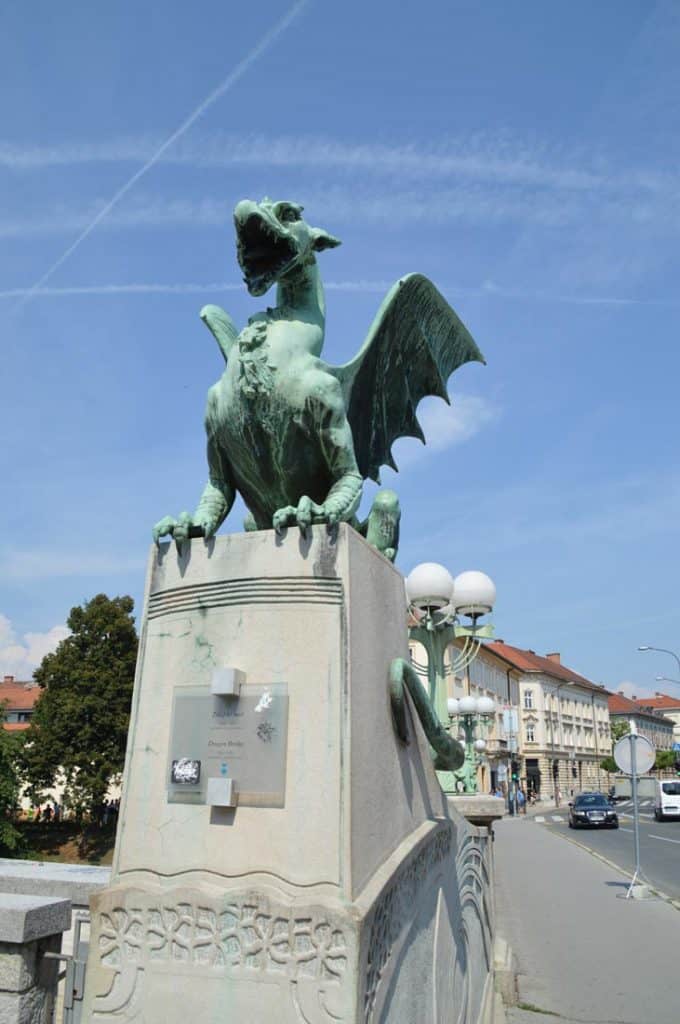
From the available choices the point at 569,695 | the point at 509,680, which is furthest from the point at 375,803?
the point at 569,695

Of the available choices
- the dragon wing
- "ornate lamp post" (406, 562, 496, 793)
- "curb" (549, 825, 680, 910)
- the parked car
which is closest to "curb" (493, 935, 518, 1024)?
"ornate lamp post" (406, 562, 496, 793)

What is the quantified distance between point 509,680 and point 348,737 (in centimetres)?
6617

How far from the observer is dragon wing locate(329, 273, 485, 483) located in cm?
445

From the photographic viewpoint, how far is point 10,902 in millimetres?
2906

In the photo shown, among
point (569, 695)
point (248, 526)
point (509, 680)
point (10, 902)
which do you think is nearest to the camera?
point (10, 902)

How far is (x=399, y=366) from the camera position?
4875 mm

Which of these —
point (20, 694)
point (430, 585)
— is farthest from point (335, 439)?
point (20, 694)

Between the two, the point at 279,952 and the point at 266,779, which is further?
the point at 266,779

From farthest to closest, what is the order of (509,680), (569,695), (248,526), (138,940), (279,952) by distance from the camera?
1. (569,695)
2. (509,680)
3. (248,526)
4. (138,940)
5. (279,952)

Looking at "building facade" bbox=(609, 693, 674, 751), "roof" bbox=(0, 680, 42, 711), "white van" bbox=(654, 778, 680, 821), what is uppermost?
"building facade" bbox=(609, 693, 674, 751)

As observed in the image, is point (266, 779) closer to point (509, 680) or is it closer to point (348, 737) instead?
point (348, 737)

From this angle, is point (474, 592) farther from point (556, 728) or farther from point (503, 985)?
point (556, 728)

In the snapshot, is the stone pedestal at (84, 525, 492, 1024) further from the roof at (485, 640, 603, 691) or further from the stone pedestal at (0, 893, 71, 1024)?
the roof at (485, 640, 603, 691)

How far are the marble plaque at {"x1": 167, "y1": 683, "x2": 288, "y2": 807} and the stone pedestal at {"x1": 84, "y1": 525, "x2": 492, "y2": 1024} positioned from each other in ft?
0.11
